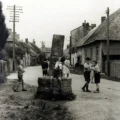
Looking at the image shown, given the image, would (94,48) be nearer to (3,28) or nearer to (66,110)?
(3,28)

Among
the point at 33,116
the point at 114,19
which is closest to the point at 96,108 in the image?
the point at 33,116

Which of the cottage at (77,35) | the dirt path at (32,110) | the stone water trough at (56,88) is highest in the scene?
the cottage at (77,35)

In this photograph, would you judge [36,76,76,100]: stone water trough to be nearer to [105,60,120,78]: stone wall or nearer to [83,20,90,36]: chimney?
[105,60,120,78]: stone wall

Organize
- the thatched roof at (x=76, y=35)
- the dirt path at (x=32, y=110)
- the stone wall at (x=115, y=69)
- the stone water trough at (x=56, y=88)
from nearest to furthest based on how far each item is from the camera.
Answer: the dirt path at (x=32, y=110) → the stone water trough at (x=56, y=88) → the stone wall at (x=115, y=69) → the thatched roof at (x=76, y=35)

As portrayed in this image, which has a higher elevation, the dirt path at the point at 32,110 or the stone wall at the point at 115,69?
the stone wall at the point at 115,69

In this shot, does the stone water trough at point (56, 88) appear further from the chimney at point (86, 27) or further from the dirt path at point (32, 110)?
the chimney at point (86, 27)

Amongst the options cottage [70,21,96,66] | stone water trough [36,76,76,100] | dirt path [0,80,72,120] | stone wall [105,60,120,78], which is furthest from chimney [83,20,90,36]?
dirt path [0,80,72,120]

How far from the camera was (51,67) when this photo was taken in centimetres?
1405

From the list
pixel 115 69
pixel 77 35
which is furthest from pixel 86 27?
pixel 115 69

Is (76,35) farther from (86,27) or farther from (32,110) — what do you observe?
(32,110)

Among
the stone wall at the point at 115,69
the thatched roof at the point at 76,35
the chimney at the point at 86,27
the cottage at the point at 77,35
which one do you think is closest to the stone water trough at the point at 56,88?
the stone wall at the point at 115,69

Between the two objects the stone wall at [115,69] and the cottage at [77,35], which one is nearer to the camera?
the stone wall at [115,69]

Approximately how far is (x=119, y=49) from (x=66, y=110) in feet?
84.7

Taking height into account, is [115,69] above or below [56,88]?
above
